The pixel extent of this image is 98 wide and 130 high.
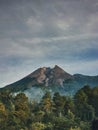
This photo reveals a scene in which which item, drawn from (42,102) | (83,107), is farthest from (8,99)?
(83,107)

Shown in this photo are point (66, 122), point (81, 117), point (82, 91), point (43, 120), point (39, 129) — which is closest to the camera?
point (39, 129)

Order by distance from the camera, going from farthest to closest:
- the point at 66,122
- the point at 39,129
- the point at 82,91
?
the point at 82,91, the point at 66,122, the point at 39,129

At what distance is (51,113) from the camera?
9650 cm

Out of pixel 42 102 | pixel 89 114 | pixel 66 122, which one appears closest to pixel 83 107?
pixel 89 114

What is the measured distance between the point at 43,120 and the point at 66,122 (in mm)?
7389

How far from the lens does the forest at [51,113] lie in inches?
3445

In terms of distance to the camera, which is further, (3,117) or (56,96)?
(56,96)

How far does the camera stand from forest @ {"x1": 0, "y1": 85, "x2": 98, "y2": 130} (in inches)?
3445

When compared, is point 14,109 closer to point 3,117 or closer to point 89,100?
point 3,117

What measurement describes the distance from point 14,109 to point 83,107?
1775 centimetres

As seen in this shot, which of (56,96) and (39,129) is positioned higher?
(56,96)

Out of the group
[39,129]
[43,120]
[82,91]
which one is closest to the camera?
[39,129]

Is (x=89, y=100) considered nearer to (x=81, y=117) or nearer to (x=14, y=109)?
(x=81, y=117)

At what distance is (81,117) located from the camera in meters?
102
